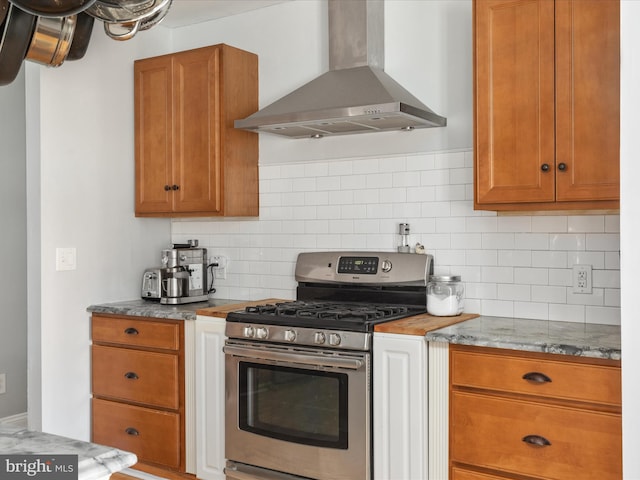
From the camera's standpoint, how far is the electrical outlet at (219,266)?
4238 mm

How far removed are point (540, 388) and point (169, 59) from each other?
2716 mm

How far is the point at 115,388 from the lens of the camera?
3.83m

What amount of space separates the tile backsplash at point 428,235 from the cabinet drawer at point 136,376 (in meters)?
0.69

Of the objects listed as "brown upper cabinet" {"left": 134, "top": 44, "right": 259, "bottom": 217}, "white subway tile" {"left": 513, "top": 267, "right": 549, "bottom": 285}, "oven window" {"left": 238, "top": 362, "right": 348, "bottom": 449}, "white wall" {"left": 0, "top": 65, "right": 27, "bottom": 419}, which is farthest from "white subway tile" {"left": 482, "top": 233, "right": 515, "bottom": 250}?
"white wall" {"left": 0, "top": 65, "right": 27, "bottom": 419}

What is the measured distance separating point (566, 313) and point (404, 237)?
87cm

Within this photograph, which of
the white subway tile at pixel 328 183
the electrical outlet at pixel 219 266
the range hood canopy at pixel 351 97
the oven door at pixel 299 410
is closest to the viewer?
the oven door at pixel 299 410

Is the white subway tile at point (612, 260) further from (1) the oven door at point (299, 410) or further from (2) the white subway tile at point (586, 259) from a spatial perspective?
(1) the oven door at point (299, 410)

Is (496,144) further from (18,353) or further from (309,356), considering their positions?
(18,353)

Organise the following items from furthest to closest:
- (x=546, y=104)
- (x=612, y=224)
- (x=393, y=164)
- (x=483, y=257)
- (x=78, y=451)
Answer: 1. (x=393, y=164)
2. (x=483, y=257)
3. (x=612, y=224)
4. (x=546, y=104)
5. (x=78, y=451)

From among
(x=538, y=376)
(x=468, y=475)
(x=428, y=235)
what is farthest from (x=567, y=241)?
(x=468, y=475)

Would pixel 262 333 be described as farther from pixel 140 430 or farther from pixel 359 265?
pixel 140 430

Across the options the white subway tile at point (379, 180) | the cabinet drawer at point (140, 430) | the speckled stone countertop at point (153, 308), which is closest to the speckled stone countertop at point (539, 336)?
the white subway tile at point (379, 180)

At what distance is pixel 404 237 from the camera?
3562 mm

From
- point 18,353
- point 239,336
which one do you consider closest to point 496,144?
point 239,336
